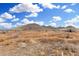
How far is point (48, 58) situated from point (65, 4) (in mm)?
540

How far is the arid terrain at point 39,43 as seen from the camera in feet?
5.37

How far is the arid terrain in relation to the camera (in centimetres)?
164

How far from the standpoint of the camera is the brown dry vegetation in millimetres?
1637

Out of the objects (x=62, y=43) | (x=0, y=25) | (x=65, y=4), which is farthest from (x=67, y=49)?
(x=0, y=25)

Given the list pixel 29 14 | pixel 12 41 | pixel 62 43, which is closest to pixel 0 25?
pixel 12 41

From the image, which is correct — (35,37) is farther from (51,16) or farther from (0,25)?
(0,25)

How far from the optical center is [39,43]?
167 cm

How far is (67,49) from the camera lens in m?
1.64

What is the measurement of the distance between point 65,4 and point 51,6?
0.45 ft

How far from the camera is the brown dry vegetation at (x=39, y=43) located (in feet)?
5.37

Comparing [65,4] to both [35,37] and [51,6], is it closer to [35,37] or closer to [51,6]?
[51,6]

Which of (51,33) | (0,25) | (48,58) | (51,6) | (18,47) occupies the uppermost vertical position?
(51,6)

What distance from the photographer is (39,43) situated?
1.67m

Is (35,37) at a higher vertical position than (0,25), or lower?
lower
